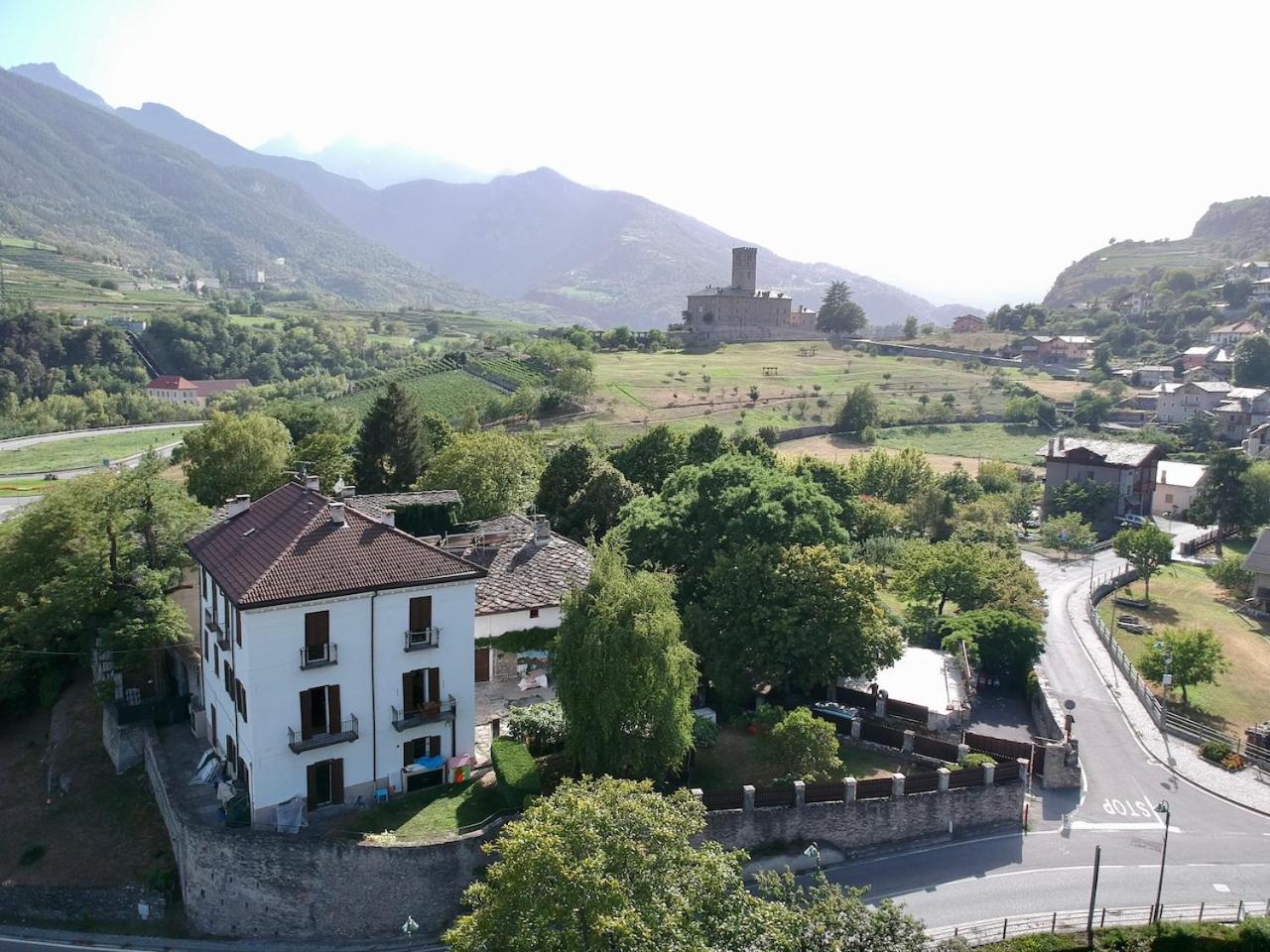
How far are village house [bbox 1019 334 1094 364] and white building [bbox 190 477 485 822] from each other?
137916 millimetres

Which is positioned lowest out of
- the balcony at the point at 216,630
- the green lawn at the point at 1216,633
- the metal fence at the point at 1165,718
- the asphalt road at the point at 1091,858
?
the green lawn at the point at 1216,633

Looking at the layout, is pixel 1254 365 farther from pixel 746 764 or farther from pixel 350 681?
pixel 350 681

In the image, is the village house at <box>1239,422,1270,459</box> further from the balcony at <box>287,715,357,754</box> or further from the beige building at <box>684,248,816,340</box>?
the balcony at <box>287,715,357,754</box>

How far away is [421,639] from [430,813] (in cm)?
484

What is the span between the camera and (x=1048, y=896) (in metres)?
24.0

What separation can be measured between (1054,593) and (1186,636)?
54.4ft

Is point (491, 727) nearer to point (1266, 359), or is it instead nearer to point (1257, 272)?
point (1266, 359)

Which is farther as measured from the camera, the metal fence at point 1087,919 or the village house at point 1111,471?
the village house at point 1111,471

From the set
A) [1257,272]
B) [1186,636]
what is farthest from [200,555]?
[1257,272]

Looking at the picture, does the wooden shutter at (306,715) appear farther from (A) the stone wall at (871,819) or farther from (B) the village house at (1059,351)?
(B) the village house at (1059,351)

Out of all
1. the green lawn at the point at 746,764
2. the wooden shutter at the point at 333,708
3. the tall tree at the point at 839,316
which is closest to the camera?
the wooden shutter at the point at 333,708

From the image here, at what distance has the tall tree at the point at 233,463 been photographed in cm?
5034

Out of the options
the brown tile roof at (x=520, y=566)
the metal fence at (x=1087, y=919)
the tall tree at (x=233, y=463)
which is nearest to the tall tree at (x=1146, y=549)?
the metal fence at (x=1087, y=919)

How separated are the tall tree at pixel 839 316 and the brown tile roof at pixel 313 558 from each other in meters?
152
